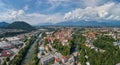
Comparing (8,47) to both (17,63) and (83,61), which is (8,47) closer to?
(17,63)

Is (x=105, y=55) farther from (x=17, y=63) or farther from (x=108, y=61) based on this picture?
(x=17, y=63)

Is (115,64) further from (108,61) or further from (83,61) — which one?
(83,61)

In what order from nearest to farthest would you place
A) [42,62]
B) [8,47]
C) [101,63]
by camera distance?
[101,63] → [42,62] → [8,47]

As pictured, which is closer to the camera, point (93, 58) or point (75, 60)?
point (93, 58)

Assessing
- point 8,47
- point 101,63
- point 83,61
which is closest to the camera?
point 101,63

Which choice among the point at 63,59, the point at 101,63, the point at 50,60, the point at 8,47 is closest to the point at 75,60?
the point at 63,59

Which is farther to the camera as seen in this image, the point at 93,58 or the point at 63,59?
the point at 63,59

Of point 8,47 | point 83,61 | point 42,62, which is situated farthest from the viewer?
point 8,47

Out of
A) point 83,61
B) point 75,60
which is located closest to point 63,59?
point 75,60

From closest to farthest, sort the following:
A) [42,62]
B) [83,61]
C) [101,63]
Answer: [101,63]
[83,61]
[42,62]
